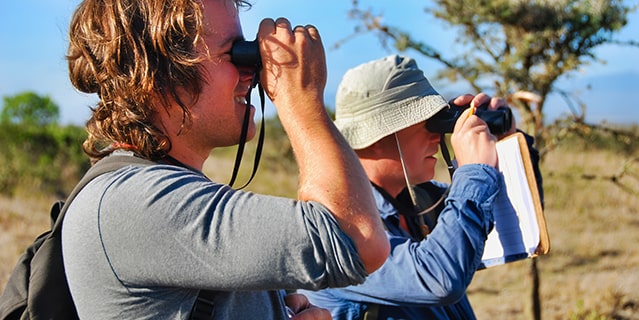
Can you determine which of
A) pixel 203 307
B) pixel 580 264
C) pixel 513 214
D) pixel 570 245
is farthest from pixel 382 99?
pixel 570 245

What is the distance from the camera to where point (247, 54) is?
1492 mm

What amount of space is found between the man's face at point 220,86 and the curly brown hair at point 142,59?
23 mm

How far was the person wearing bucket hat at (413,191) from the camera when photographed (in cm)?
195

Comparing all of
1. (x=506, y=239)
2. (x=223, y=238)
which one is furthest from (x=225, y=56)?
(x=506, y=239)

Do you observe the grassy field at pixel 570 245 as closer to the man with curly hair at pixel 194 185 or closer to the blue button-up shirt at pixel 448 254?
the blue button-up shirt at pixel 448 254

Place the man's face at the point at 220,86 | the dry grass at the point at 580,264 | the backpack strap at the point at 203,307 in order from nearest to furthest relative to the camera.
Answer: the backpack strap at the point at 203,307, the man's face at the point at 220,86, the dry grass at the point at 580,264

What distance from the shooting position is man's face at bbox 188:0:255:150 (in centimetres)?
153

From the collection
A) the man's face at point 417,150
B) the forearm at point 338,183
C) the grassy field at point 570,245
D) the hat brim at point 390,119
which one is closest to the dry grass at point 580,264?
the grassy field at point 570,245

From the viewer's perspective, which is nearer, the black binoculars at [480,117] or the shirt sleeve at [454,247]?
the shirt sleeve at [454,247]

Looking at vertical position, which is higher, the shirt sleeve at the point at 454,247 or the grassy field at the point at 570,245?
the shirt sleeve at the point at 454,247

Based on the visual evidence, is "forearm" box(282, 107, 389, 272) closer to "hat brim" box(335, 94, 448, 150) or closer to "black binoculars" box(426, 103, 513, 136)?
"black binoculars" box(426, 103, 513, 136)

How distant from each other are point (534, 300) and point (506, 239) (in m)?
2.26

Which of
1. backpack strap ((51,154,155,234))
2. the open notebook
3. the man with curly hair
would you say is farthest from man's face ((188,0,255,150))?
the open notebook

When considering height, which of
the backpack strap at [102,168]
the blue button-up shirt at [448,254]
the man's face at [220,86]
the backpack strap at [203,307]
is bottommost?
the blue button-up shirt at [448,254]
